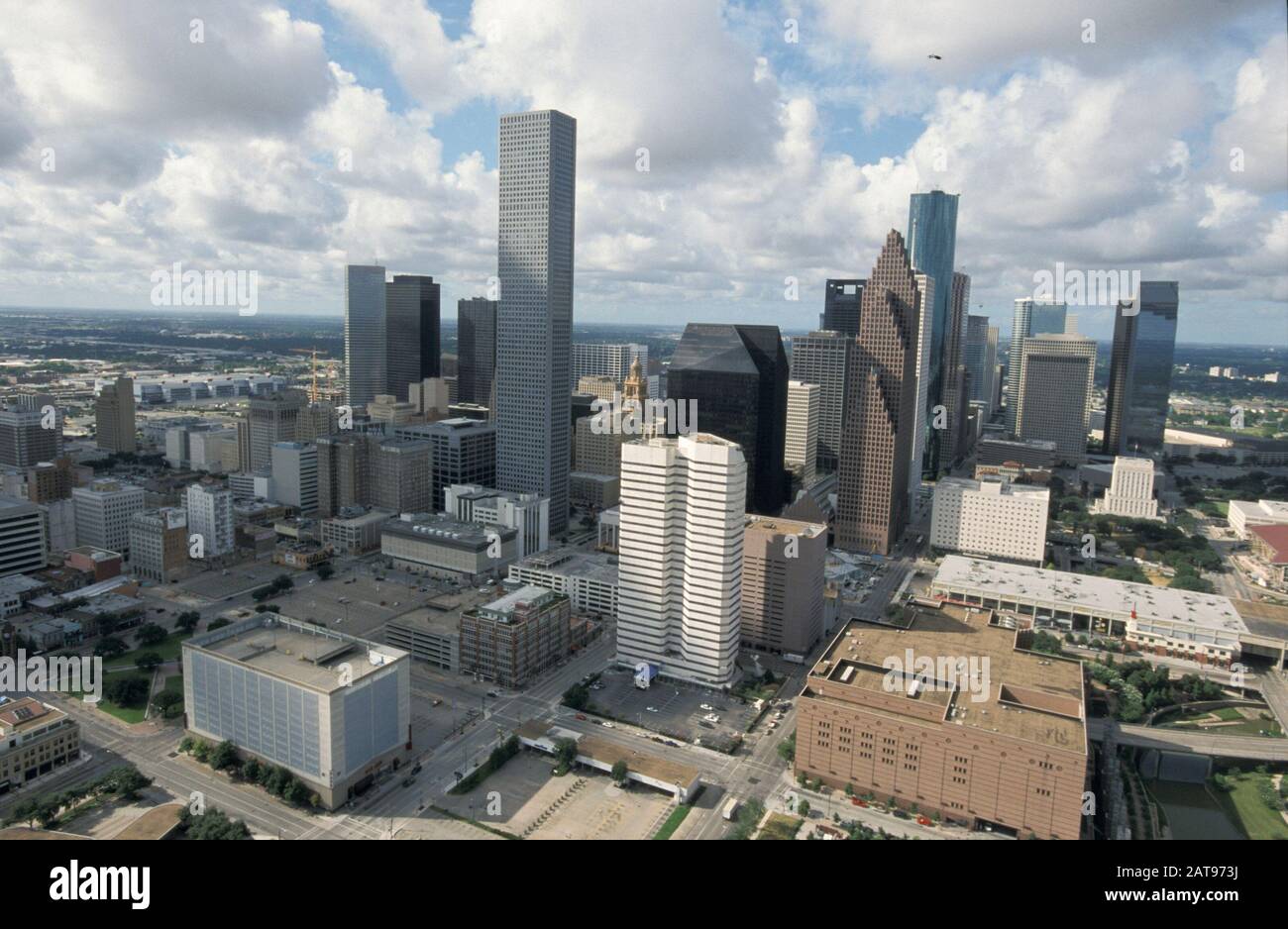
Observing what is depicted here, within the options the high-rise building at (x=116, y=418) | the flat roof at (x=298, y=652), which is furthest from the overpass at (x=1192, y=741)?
the high-rise building at (x=116, y=418)

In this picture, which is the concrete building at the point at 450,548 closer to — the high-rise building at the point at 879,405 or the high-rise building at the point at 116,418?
the high-rise building at the point at 879,405

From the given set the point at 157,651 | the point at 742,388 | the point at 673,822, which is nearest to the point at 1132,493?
the point at 742,388

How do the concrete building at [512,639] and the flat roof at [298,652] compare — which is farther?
the concrete building at [512,639]

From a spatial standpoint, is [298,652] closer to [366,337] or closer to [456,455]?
[456,455]

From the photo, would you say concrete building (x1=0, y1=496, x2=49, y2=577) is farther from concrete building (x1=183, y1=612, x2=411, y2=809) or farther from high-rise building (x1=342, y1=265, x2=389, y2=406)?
high-rise building (x1=342, y1=265, x2=389, y2=406)

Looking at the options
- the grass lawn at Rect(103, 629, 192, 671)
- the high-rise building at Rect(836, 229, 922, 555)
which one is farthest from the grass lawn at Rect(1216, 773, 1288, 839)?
the grass lawn at Rect(103, 629, 192, 671)
